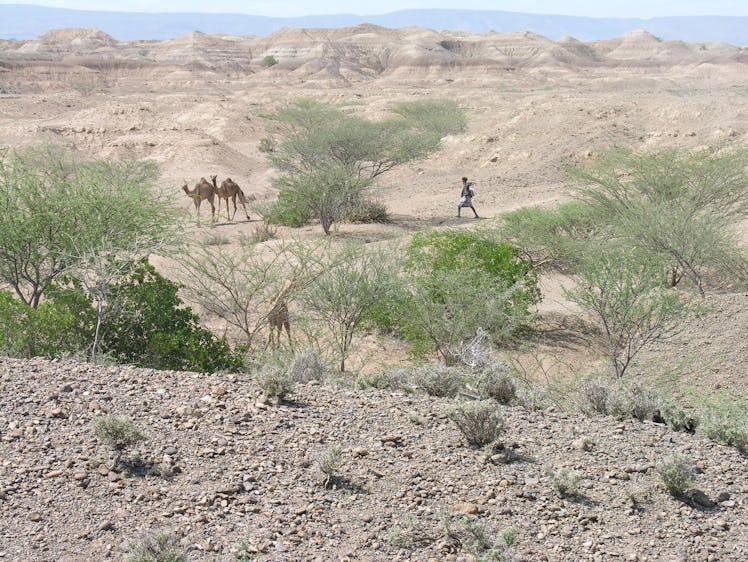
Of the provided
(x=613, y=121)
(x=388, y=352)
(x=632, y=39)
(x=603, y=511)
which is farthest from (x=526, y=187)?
(x=632, y=39)

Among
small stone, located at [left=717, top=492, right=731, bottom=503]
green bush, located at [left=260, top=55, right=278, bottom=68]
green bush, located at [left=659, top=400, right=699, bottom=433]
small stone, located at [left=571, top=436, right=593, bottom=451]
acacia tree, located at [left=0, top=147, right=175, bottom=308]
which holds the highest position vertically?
green bush, located at [left=260, top=55, right=278, bottom=68]

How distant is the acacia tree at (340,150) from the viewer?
2225 cm

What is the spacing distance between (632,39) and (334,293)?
11870 centimetres

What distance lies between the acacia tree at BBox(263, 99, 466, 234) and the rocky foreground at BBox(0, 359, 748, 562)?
51.3 ft

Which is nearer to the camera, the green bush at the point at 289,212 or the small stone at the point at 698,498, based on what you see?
the small stone at the point at 698,498

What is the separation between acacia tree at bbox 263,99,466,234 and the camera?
73.0 ft

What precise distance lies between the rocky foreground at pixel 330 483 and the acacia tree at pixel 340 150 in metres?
15.6

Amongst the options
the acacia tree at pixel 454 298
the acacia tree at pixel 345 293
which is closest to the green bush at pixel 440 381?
the acacia tree at pixel 454 298

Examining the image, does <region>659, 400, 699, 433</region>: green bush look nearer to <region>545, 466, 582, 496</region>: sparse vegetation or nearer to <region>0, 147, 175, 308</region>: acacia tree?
<region>545, 466, 582, 496</region>: sparse vegetation

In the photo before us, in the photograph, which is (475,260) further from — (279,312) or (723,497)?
(723,497)

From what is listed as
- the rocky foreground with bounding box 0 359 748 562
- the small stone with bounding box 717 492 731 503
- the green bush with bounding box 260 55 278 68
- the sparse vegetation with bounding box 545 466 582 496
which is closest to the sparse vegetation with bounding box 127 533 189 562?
the rocky foreground with bounding box 0 359 748 562

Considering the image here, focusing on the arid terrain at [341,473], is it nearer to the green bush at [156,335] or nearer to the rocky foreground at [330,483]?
the rocky foreground at [330,483]

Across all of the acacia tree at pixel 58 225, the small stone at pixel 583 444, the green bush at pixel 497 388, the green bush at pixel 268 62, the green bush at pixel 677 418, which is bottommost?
the green bush at pixel 677 418

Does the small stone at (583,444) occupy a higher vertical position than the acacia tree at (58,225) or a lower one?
lower
